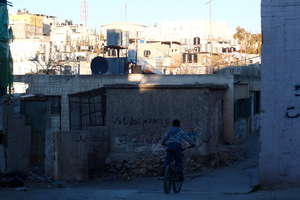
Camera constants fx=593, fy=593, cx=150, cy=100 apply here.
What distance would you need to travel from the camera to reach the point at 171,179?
492 inches

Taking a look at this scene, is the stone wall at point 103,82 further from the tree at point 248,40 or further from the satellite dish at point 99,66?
the tree at point 248,40

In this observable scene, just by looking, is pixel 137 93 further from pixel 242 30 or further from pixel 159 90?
pixel 242 30

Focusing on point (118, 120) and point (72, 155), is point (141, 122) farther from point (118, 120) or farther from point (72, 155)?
point (72, 155)

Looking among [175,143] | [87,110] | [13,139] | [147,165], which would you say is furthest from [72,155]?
[87,110]

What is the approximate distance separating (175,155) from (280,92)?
100 inches

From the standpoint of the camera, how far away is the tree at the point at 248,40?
202 feet

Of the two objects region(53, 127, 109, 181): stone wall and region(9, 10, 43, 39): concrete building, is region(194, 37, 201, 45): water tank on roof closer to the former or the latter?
region(9, 10, 43, 39): concrete building

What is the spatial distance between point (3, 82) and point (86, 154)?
122 inches

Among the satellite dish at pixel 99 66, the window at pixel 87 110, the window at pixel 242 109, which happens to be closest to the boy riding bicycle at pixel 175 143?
the window at pixel 87 110

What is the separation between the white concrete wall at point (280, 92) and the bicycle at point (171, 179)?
180 centimetres

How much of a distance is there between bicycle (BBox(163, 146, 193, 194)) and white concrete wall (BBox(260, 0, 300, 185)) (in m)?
1.80

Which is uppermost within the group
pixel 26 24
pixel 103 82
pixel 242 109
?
pixel 26 24

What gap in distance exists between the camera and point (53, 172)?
16.6 meters

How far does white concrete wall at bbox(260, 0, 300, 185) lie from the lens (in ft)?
38.7
